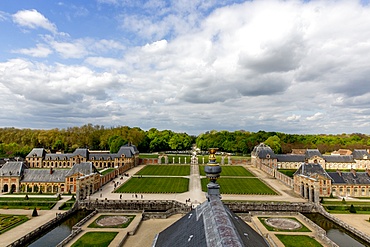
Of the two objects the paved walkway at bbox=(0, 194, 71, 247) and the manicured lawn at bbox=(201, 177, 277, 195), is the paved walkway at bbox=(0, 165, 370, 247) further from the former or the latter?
the manicured lawn at bbox=(201, 177, 277, 195)

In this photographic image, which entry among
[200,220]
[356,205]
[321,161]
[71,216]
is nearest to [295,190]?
[356,205]

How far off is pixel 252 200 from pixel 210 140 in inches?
3905

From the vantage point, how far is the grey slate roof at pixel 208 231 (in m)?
7.88

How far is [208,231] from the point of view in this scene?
8.65 metres

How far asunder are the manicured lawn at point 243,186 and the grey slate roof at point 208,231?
38.7 m

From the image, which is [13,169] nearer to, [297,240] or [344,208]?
[297,240]

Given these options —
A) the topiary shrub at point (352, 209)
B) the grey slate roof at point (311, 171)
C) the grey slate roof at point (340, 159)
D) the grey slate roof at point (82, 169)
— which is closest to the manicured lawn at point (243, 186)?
the grey slate roof at point (311, 171)

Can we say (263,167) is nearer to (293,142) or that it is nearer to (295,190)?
(295,190)

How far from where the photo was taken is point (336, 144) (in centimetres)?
13138

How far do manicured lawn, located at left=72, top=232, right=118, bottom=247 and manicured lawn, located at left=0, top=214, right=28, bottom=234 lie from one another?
960 centimetres

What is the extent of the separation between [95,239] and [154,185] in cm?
2742

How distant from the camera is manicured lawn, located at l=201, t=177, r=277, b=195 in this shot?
160 feet

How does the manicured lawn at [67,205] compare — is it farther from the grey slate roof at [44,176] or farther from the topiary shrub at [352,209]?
the topiary shrub at [352,209]

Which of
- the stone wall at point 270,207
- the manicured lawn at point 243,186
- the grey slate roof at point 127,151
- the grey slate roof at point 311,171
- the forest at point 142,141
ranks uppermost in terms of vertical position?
the forest at point 142,141
